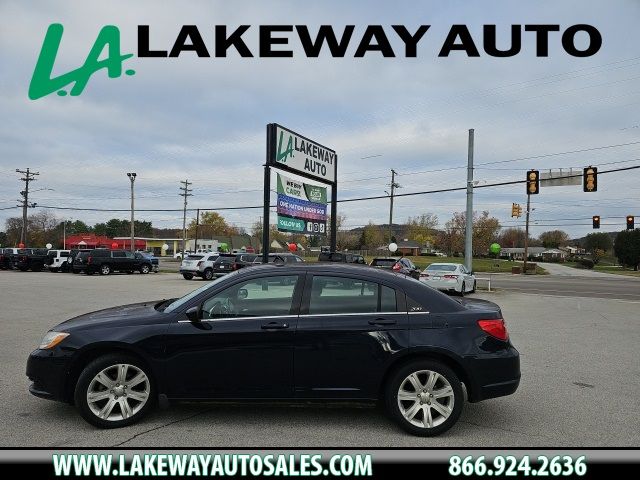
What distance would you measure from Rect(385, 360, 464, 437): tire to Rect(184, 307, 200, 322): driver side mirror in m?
1.86

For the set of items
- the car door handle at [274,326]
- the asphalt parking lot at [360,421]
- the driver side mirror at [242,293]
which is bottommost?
the asphalt parking lot at [360,421]

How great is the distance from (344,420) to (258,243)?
102 m

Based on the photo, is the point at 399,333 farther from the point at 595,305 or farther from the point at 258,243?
the point at 258,243

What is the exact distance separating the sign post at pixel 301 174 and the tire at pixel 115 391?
9.82m

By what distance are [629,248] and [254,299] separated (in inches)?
3728

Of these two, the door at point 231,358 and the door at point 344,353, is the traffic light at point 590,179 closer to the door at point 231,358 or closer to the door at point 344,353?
the door at point 344,353

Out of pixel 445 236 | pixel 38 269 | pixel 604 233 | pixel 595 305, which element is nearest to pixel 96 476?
pixel 595 305

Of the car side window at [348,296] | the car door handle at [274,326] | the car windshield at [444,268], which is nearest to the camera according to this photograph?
the car door handle at [274,326]

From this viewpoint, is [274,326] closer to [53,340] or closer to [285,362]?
[285,362]

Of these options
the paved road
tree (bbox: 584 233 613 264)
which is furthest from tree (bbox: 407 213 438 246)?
the paved road

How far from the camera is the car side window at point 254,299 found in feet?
15.6

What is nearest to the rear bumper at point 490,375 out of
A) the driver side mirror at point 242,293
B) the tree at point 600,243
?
the driver side mirror at point 242,293

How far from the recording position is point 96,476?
3.65m

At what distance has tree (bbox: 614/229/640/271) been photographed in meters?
82.4
